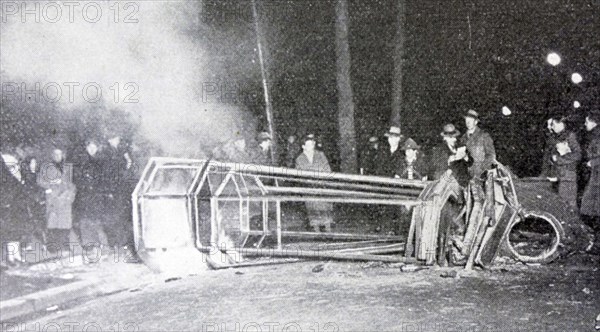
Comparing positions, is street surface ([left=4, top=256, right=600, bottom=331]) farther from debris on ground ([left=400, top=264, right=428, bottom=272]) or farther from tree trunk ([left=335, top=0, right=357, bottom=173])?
tree trunk ([left=335, top=0, right=357, bottom=173])

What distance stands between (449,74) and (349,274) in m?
10.0

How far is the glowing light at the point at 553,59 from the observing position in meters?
14.4

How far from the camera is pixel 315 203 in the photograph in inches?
357

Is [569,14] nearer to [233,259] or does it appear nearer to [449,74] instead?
[449,74]

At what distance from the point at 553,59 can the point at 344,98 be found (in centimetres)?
537

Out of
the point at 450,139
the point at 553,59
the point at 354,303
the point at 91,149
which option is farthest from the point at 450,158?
the point at 553,59

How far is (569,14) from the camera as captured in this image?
1423cm

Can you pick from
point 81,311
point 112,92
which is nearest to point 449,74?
point 112,92

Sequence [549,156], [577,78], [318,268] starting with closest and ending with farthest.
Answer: [318,268] → [549,156] → [577,78]

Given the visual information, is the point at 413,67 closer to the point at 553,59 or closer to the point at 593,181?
the point at 553,59

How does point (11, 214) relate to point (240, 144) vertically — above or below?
below

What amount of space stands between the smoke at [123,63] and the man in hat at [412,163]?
4993 millimetres

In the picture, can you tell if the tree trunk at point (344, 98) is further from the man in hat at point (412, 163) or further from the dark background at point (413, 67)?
the man in hat at point (412, 163)

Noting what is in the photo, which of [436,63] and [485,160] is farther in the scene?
[436,63]
